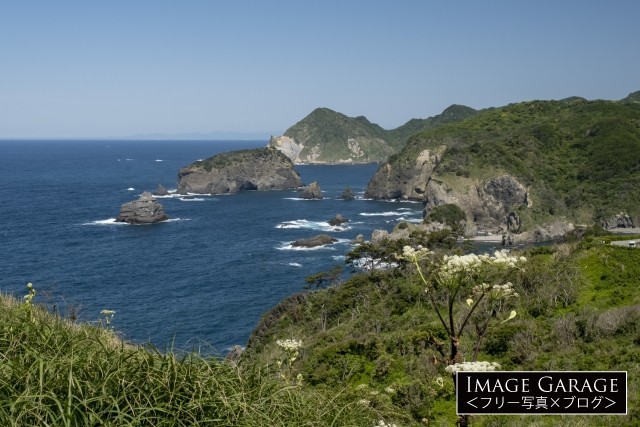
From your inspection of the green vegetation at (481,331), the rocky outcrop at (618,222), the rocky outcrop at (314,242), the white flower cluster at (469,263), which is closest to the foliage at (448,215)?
the rocky outcrop at (314,242)

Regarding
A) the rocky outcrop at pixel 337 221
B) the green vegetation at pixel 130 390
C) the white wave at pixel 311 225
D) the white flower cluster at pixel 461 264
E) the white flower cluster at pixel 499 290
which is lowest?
the white wave at pixel 311 225

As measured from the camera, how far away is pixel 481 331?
5309mm

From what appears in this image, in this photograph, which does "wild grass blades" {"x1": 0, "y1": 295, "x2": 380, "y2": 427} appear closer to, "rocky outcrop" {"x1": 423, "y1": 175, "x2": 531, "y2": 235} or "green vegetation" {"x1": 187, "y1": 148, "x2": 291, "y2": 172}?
"rocky outcrop" {"x1": 423, "y1": 175, "x2": 531, "y2": 235}

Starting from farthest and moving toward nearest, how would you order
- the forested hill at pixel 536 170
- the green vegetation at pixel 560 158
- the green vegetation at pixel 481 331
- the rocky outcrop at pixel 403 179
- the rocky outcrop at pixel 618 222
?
the rocky outcrop at pixel 403 179 < the forested hill at pixel 536 170 < the green vegetation at pixel 560 158 < the rocky outcrop at pixel 618 222 < the green vegetation at pixel 481 331

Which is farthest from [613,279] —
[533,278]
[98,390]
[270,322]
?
[98,390]

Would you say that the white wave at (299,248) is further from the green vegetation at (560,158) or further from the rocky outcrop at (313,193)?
the rocky outcrop at (313,193)

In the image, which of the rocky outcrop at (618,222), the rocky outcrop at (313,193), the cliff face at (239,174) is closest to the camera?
the rocky outcrop at (618,222)

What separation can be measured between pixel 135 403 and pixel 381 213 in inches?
4539

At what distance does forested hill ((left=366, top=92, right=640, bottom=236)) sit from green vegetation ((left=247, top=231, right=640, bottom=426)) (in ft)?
226

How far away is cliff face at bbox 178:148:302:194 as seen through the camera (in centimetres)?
14812

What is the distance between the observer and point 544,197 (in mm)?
111750

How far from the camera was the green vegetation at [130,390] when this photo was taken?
4535 mm

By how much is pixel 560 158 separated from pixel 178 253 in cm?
9117

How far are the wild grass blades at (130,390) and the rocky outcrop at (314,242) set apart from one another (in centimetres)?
7880
